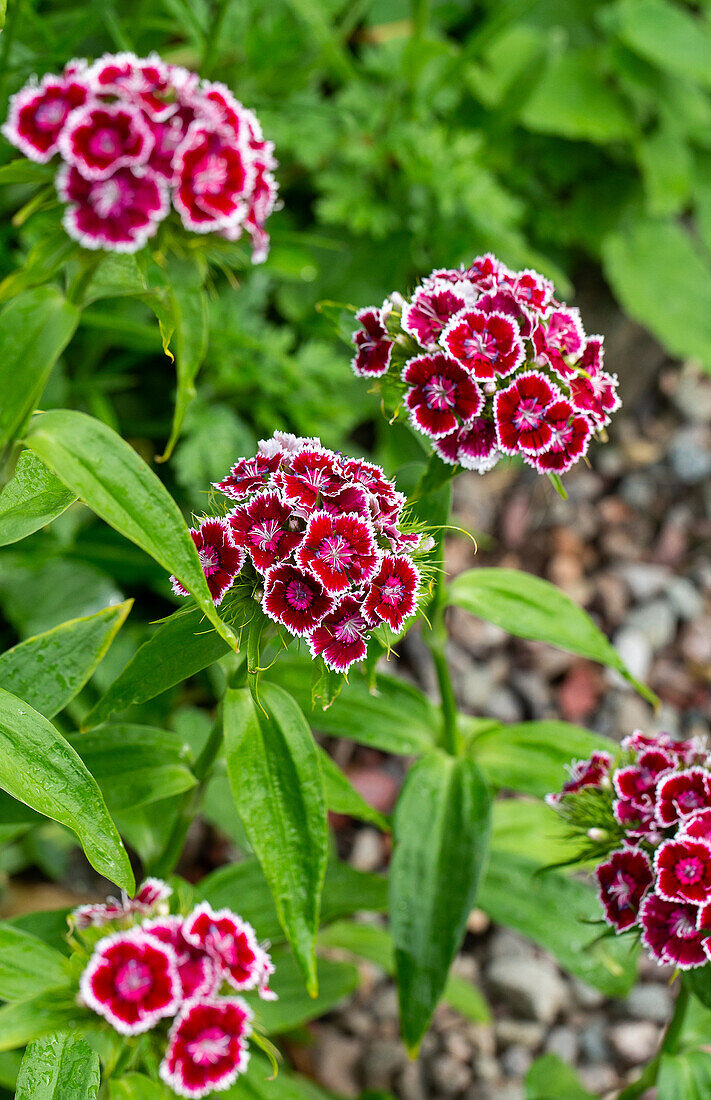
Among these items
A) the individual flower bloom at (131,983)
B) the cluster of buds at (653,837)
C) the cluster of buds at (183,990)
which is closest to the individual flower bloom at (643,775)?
the cluster of buds at (653,837)

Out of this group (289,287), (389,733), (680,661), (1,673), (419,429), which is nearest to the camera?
(419,429)

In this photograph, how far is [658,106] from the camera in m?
3.50

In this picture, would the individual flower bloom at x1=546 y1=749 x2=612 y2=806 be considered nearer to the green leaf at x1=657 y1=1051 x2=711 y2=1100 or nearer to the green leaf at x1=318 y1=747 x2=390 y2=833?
the green leaf at x1=318 y1=747 x2=390 y2=833

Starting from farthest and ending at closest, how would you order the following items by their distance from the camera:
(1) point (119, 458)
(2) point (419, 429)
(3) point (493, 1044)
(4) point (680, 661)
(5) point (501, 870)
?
(4) point (680, 661)
(3) point (493, 1044)
(5) point (501, 870)
(2) point (419, 429)
(1) point (119, 458)

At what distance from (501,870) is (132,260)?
126 centimetres

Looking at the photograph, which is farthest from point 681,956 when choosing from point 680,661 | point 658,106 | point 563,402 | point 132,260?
point 658,106

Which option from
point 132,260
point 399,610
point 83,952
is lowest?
point 83,952

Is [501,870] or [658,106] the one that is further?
[658,106]

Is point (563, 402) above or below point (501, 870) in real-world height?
above

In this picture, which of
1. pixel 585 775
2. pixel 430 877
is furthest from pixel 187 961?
pixel 585 775

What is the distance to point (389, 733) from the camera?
178cm

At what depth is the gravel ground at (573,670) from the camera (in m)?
2.38

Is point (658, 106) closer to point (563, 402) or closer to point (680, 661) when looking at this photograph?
point (680, 661)

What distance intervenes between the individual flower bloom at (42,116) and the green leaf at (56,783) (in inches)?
26.1
